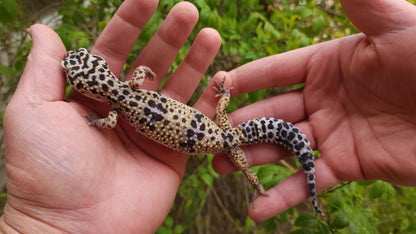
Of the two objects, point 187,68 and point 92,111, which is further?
point 187,68

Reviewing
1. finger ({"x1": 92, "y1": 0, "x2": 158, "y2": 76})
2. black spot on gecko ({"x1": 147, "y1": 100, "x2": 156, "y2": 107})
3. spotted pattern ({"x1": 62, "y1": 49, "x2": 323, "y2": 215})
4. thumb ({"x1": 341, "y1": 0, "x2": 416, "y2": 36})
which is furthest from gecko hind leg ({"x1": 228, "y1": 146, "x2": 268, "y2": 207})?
thumb ({"x1": 341, "y1": 0, "x2": 416, "y2": 36})

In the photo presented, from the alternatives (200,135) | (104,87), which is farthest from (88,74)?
(200,135)

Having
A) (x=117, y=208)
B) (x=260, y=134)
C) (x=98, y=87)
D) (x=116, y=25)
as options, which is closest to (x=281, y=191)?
(x=260, y=134)

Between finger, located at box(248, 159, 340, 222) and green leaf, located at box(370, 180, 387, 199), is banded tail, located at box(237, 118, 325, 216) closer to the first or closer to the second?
finger, located at box(248, 159, 340, 222)

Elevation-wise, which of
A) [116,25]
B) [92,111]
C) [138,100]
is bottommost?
[92,111]

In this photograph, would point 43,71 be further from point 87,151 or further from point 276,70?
point 276,70

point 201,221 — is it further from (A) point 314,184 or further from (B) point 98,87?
(B) point 98,87

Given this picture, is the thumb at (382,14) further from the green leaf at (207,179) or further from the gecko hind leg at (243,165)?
the green leaf at (207,179)
